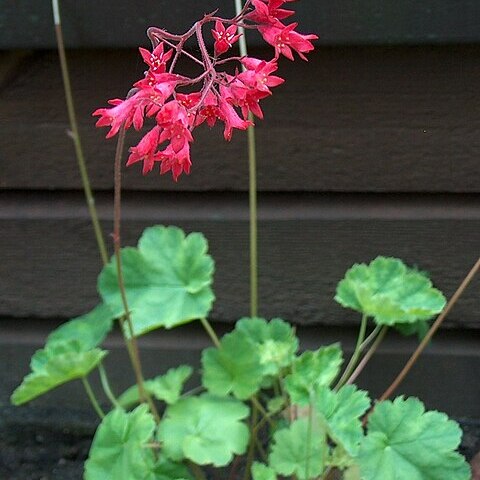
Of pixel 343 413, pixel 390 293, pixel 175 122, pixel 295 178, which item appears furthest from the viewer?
pixel 295 178

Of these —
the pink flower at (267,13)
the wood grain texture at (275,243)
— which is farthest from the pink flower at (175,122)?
the wood grain texture at (275,243)

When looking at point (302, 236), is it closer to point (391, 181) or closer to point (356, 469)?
point (391, 181)

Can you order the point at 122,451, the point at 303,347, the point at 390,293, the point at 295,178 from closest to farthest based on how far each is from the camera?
the point at 122,451, the point at 390,293, the point at 295,178, the point at 303,347

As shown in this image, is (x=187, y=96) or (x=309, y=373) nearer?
(x=187, y=96)

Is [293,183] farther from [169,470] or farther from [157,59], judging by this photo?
[157,59]

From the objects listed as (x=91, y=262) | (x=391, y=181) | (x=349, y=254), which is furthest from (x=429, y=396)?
(x=91, y=262)

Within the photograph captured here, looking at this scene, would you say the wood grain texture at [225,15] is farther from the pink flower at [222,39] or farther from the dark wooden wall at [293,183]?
the pink flower at [222,39]

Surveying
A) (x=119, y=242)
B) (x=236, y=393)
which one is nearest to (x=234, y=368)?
(x=236, y=393)
